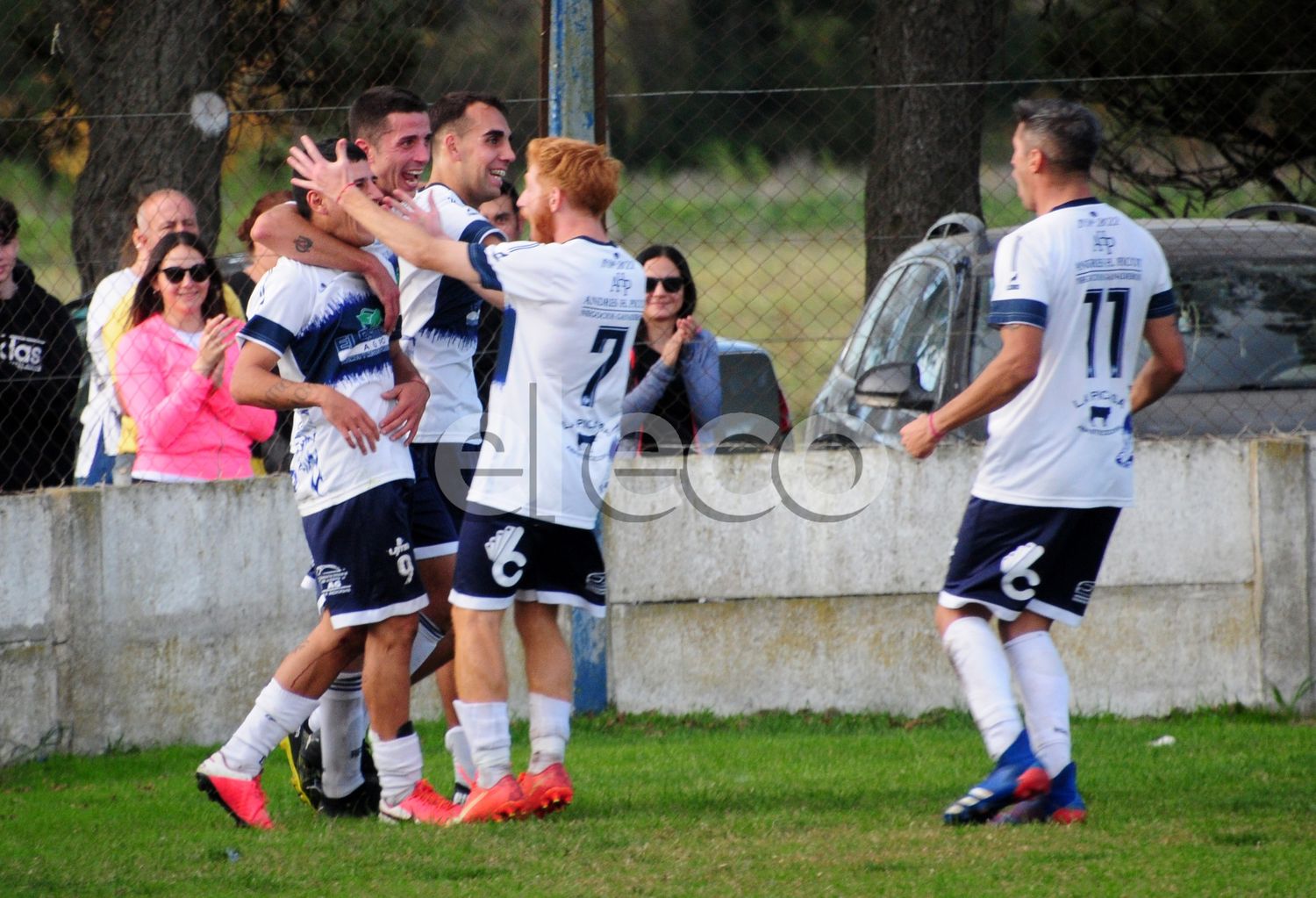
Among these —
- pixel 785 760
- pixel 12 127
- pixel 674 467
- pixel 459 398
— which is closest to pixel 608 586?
pixel 674 467

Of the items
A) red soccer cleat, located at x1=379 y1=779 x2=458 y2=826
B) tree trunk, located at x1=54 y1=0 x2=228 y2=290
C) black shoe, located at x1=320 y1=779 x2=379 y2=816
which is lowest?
black shoe, located at x1=320 y1=779 x2=379 y2=816

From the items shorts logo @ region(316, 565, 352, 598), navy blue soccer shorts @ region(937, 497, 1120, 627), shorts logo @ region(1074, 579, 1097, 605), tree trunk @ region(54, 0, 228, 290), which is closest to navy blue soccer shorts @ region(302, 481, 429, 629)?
shorts logo @ region(316, 565, 352, 598)

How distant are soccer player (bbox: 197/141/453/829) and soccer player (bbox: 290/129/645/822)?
0.18 metres

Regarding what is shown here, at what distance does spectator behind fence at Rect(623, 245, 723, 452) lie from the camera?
723 cm

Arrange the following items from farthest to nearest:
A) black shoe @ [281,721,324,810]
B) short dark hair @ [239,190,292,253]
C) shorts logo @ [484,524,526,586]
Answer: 1. short dark hair @ [239,190,292,253]
2. black shoe @ [281,721,324,810]
3. shorts logo @ [484,524,526,586]

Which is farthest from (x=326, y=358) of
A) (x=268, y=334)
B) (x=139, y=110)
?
(x=139, y=110)

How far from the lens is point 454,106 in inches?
214

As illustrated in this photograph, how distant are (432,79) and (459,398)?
2.64 metres

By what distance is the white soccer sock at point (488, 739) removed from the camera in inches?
196

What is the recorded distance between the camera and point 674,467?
283 inches

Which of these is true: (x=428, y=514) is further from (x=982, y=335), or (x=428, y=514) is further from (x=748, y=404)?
(x=982, y=335)

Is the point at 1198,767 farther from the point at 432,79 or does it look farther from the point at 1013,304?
the point at 432,79

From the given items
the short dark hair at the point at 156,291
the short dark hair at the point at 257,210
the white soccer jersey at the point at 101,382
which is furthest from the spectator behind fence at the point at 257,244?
the white soccer jersey at the point at 101,382

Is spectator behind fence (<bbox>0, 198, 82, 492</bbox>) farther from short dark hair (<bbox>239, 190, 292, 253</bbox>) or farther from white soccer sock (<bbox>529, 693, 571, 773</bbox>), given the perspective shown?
white soccer sock (<bbox>529, 693, 571, 773</bbox>)
